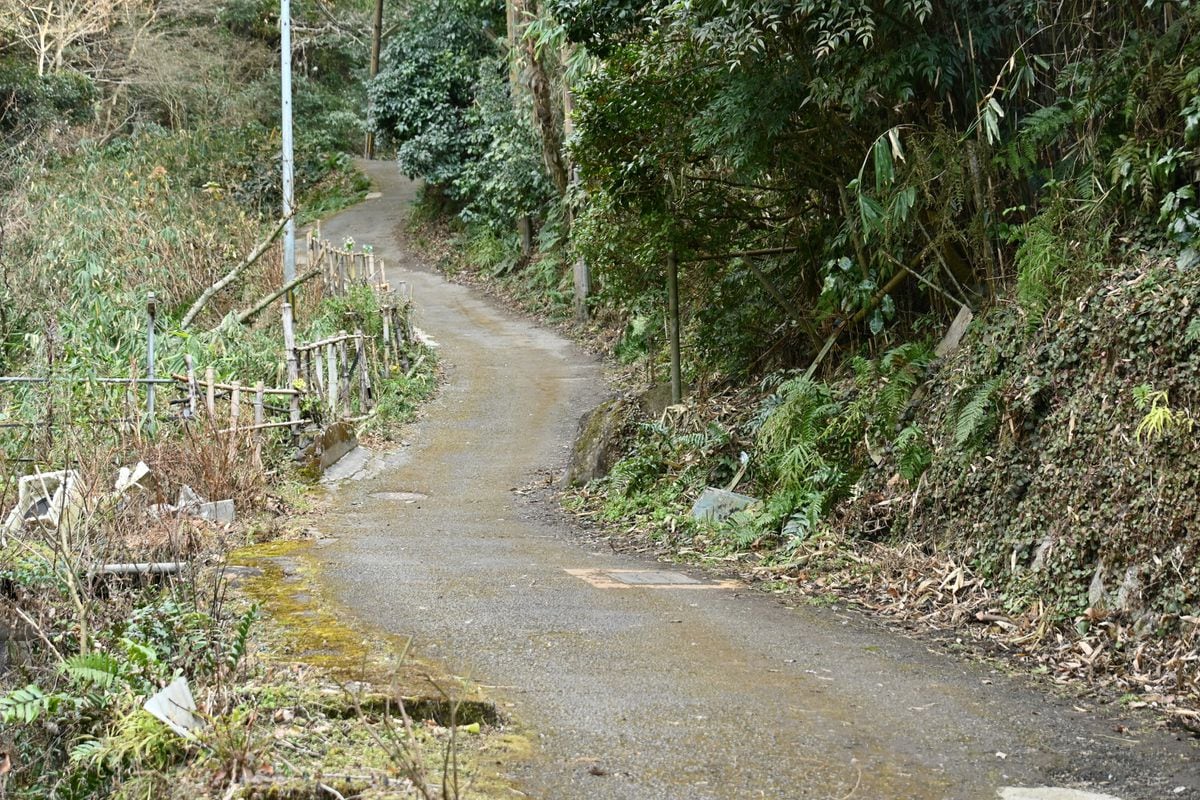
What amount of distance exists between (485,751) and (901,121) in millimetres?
6608

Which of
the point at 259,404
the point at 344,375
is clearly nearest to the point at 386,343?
the point at 344,375

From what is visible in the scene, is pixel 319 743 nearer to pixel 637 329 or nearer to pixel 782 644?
pixel 782 644

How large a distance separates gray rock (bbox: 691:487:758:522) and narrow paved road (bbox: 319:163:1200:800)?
3.09 ft

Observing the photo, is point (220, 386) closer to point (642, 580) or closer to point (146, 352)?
point (146, 352)

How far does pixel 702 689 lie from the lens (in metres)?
5.39

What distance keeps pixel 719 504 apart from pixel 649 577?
5.13 feet

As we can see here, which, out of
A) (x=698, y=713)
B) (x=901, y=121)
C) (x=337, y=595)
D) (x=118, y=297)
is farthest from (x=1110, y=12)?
(x=118, y=297)

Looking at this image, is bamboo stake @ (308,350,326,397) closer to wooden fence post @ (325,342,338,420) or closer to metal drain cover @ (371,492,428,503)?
wooden fence post @ (325,342,338,420)

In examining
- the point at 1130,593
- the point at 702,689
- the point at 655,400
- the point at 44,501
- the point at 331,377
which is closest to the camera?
the point at 702,689

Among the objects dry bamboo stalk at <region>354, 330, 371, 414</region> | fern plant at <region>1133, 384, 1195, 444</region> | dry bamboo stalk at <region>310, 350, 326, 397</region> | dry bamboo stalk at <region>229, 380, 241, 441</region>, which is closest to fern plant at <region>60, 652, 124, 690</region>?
fern plant at <region>1133, 384, 1195, 444</region>

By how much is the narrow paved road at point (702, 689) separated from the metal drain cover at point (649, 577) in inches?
6.5

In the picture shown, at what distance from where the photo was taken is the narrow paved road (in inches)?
172

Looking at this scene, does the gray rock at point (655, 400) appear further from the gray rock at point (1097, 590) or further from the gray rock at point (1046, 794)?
the gray rock at point (1046, 794)

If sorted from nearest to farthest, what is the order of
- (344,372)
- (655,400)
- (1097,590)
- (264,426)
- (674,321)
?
1. (1097,590)
2. (264,426)
3. (674,321)
4. (655,400)
5. (344,372)
